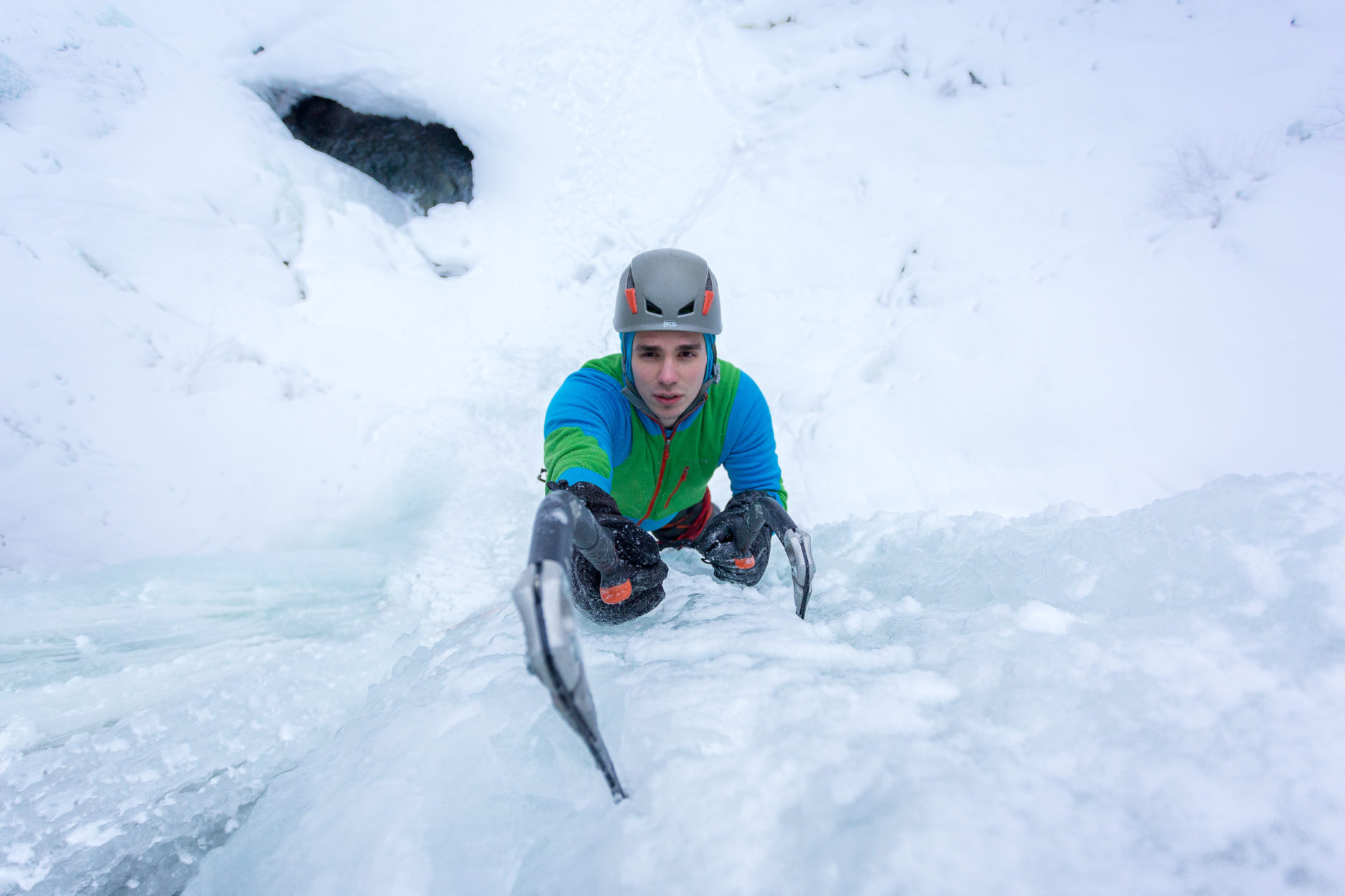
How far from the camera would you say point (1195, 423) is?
3131 mm

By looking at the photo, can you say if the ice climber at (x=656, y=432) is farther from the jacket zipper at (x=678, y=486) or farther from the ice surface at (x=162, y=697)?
the ice surface at (x=162, y=697)

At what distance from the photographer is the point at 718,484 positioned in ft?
13.8

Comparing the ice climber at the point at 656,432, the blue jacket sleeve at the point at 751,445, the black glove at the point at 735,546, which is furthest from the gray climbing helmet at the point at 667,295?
the black glove at the point at 735,546

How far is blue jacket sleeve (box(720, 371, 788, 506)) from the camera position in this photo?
2447mm

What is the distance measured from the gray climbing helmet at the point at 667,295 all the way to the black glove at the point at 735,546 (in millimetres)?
786

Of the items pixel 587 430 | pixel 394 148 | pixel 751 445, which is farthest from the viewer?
pixel 394 148

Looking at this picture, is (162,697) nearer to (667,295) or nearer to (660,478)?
(660,478)

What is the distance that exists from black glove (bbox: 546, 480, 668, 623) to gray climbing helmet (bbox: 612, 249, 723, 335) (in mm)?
719

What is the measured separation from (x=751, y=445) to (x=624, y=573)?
0.87 metres

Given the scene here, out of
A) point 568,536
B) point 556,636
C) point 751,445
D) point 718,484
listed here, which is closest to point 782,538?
point 751,445

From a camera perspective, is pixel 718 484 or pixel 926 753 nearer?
pixel 926 753

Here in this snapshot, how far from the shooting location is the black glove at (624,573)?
1946 mm

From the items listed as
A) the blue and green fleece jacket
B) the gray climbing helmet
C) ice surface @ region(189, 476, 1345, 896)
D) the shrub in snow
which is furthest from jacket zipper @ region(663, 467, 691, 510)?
the shrub in snow

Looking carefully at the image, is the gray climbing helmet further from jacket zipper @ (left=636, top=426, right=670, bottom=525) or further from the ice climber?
jacket zipper @ (left=636, top=426, right=670, bottom=525)
